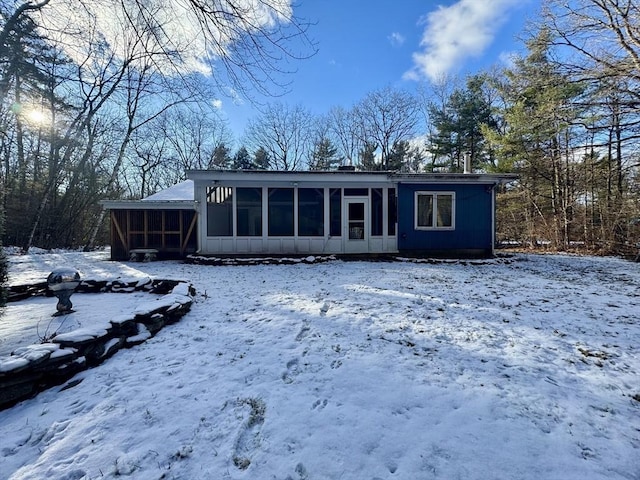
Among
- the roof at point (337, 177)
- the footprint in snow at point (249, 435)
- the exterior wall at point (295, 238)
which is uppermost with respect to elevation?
the roof at point (337, 177)

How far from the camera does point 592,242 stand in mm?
13438

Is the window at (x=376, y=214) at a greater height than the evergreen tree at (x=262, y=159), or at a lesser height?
lesser

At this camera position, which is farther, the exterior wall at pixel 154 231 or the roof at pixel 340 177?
the exterior wall at pixel 154 231

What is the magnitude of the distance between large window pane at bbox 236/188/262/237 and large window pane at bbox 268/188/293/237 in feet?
1.44

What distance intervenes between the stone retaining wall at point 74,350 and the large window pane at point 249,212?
5.93m

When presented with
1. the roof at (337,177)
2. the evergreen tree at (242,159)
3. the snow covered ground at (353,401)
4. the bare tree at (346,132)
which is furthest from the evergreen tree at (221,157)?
the snow covered ground at (353,401)

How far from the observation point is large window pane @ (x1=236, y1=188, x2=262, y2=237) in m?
10.5

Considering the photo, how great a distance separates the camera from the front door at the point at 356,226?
10727mm

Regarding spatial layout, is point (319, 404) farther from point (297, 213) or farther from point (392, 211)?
point (392, 211)

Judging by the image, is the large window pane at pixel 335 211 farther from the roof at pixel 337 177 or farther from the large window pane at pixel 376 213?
the large window pane at pixel 376 213

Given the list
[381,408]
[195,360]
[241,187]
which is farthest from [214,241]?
[381,408]

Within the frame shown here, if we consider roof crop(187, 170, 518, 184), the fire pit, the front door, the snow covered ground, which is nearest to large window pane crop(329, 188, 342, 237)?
the front door

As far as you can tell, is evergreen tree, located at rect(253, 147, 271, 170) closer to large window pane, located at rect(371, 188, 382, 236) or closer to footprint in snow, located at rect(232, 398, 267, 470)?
large window pane, located at rect(371, 188, 382, 236)

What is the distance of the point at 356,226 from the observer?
10.8 meters
